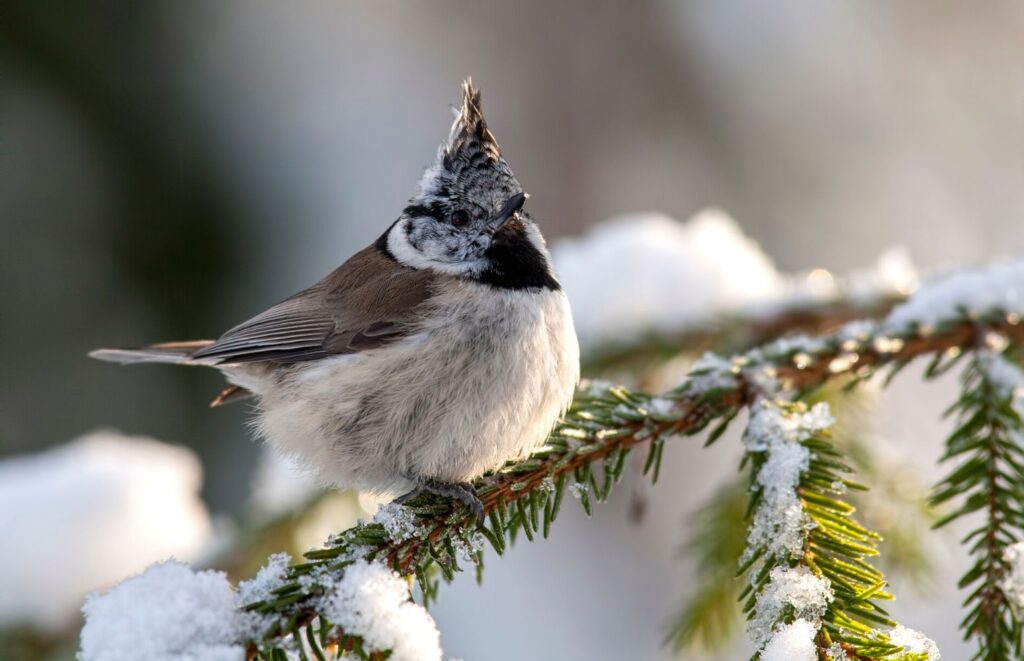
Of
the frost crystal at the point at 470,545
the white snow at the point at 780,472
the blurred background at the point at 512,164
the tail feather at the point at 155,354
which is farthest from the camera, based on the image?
the blurred background at the point at 512,164

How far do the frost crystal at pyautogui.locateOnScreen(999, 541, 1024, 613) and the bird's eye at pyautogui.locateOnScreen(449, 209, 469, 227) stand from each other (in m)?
1.69

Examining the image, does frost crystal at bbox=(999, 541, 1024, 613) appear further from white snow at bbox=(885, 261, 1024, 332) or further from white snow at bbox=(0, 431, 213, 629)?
white snow at bbox=(0, 431, 213, 629)

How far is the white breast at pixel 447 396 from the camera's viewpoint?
220 cm

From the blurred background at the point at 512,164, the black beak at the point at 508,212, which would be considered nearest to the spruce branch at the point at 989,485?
the black beak at the point at 508,212

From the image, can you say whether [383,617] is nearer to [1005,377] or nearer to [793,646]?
[793,646]

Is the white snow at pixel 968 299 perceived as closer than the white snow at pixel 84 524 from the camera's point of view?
Yes

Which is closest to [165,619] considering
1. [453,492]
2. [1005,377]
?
[453,492]

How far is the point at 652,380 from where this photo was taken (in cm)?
314

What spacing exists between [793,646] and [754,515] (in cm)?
39

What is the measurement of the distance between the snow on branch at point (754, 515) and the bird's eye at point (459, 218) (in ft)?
2.13

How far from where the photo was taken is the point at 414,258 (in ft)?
9.29

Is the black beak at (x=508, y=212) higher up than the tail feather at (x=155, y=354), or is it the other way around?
the black beak at (x=508, y=212)

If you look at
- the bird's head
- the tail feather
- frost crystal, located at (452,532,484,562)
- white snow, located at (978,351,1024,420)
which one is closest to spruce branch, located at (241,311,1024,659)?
frost crystal, located at (452,532,484,562)

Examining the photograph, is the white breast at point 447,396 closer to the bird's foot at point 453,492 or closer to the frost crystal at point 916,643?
the bird's foot at point 453,492
